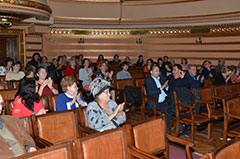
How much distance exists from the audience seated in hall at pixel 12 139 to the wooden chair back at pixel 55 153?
1.66ft

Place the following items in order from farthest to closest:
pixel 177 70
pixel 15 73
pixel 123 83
Answer: pixel 123 83 → pixel 15 73 → pixel 177 70

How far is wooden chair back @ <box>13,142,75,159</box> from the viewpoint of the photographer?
6.10 ft

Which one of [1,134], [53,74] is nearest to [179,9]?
[53,74]

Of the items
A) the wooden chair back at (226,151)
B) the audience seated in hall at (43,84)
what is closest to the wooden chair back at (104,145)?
the wooden chair back at (226,151)

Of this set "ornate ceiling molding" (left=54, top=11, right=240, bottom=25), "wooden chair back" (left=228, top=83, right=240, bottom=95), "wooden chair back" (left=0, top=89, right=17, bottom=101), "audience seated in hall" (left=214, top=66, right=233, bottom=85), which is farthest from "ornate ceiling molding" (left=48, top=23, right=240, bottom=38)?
"wooden chair back" (left=0, top=89, right=17, bottom=101)

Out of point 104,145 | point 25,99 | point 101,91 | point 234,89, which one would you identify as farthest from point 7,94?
point 234,89

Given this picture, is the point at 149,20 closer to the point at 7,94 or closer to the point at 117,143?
the point at 7,94

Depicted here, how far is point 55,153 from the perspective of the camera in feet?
6.44

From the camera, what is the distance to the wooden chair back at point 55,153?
73.2 inches

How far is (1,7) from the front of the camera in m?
5.98

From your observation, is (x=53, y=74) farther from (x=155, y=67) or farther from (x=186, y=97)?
(x=186, y=97)

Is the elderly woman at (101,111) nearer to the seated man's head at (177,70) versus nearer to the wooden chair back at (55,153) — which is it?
the wooden chair back at (55,153)

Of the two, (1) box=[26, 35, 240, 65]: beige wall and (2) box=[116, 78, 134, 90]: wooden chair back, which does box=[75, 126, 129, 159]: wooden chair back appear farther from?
(1) box=[26, 35, 240, 65]: beige wall

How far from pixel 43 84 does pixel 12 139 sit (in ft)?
7.52
